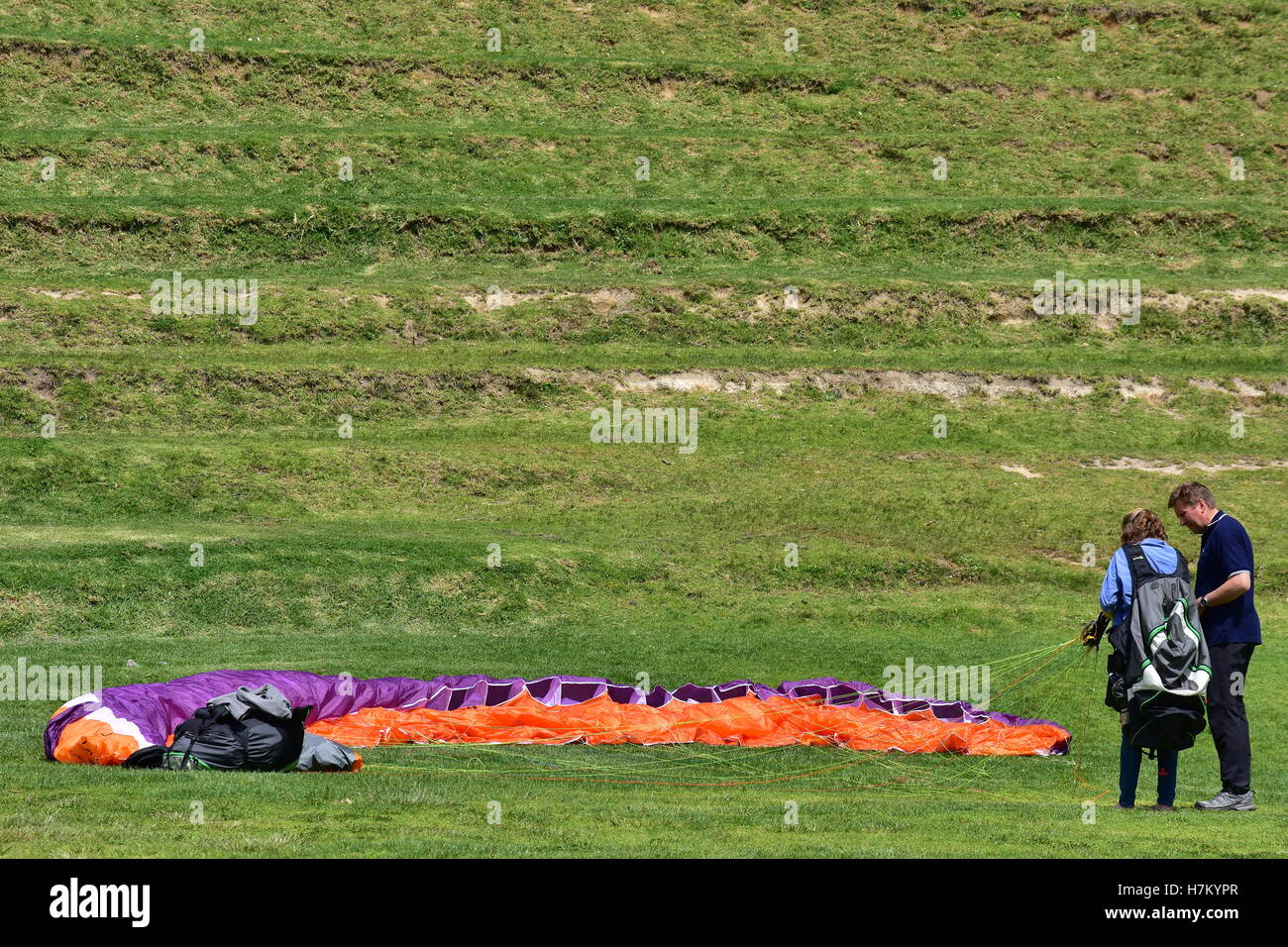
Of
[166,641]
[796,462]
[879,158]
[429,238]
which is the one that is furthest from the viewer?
[879,158]

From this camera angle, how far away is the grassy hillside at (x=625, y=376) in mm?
13859

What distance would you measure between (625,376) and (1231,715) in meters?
26.1

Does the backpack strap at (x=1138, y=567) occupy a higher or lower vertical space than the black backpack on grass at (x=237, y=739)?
higher

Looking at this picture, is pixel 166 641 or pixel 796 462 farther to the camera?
pixel 796 462

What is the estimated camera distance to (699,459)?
33312 millimetres

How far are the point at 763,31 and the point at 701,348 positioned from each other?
21467 mm

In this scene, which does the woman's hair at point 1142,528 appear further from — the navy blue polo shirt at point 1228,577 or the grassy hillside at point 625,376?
the grassy hillside at point 625,376

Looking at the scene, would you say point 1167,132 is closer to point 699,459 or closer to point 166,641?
point 699,459

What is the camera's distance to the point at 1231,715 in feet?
37.3


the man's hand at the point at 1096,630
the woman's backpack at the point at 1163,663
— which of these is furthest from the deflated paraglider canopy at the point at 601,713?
the woman's backpack at the point at 1163,663

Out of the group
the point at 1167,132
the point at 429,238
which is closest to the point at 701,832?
the point at 429,238

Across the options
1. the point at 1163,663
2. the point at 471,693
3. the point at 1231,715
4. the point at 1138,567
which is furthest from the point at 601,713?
the point at 1231,715

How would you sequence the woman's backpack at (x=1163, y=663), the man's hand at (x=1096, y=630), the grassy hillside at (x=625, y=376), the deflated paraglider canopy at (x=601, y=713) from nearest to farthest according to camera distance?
the woman's backpack at (x=1163, y=663), the man's hand at (x=1096, y=630), the grassy hillside at (x=625, y=376), the deflated paraglider canopy at (x=601, y=713)

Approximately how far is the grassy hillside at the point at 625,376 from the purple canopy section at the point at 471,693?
5.78ft
